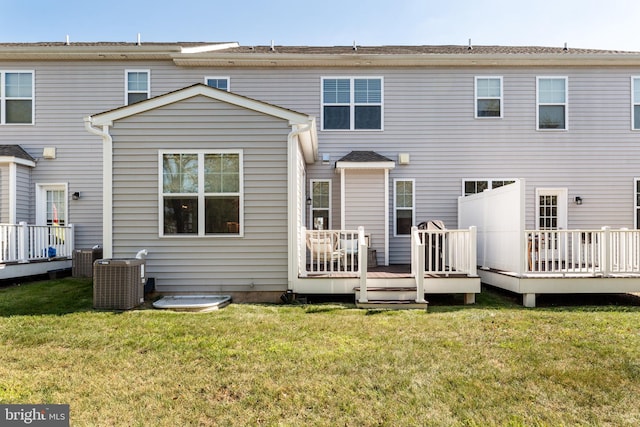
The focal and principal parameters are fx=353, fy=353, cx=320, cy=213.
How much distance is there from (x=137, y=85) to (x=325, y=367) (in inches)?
375

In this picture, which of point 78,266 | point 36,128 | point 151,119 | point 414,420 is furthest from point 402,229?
point 36,128

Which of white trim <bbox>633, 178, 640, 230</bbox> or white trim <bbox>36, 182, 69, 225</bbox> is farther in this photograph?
white trim <bbox>633, 178, 640, 230</bbox>

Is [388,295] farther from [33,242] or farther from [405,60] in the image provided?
[33,242]

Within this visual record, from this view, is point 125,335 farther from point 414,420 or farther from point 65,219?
point 65,219

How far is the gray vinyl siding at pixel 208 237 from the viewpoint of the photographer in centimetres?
630

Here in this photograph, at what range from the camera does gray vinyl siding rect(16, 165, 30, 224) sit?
9125 mm

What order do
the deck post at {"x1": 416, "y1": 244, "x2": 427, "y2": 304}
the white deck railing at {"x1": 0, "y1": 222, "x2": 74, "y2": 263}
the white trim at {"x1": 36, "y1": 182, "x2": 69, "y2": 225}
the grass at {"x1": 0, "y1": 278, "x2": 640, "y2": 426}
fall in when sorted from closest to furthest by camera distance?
1. the grass at {"x1": 0, "y1": 278, "x2": 640, "y2": 426}
2. the deck post at {"x1": 416, "y1": 244, "x2": 427, "y2": 304}
3. the white deck railing at {"x1": 0, "y1": 222, "x2": 74, "y2": 263}
4. the white trim at {"x1": 36, "y1": 182, "x2": 69, "y2": 225}

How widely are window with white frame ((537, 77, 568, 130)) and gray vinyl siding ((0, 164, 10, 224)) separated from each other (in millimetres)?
14152

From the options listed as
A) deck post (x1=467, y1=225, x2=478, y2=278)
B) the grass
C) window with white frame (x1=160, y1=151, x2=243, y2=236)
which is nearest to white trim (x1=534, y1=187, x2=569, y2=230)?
deck post (x1=467, y1=225, x2=478, y2=278)

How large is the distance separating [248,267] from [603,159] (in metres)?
9.97

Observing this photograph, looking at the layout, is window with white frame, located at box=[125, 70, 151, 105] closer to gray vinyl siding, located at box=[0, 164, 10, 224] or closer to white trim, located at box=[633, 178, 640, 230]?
gray vinyl siding, located at box=[0, 164, 10, 224]

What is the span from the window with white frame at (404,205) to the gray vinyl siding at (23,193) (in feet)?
32.2

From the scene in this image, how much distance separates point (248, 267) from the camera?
6363mm

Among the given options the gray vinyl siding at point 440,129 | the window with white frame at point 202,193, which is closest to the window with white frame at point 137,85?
the gray vinyl siding at point 440,129
